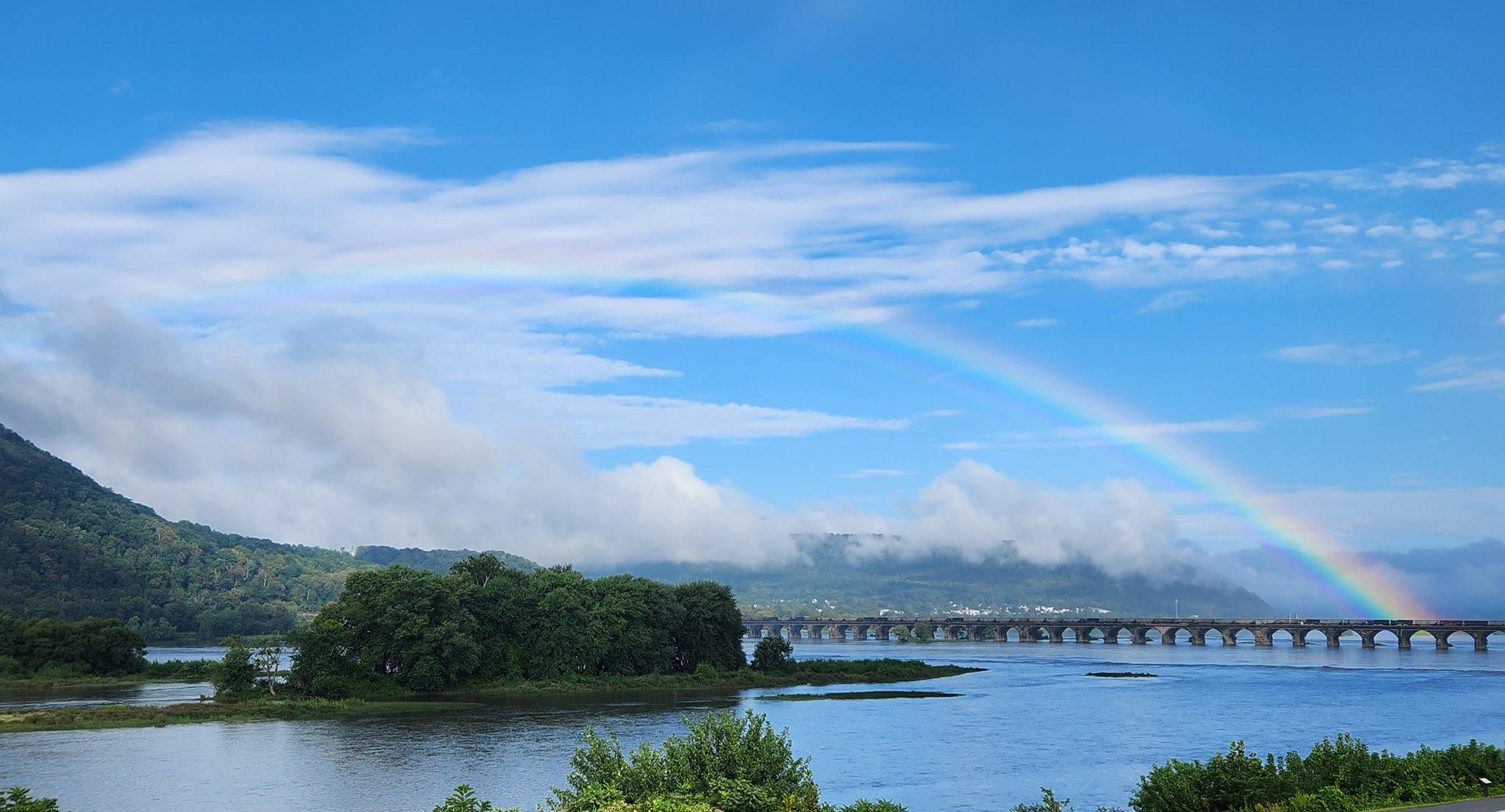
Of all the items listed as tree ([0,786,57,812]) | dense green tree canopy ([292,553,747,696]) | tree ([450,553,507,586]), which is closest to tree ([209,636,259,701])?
dense green tree canopy ([292,553,747,696])

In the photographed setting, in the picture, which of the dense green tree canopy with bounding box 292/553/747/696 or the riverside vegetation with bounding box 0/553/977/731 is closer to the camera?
the riverside vegetation with bounding box 0/553/977/731

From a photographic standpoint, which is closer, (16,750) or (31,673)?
(16,750)

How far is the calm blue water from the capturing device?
63.9 m

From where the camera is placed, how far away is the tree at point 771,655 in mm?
157500

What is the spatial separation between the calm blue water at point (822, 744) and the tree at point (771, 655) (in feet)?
67.1

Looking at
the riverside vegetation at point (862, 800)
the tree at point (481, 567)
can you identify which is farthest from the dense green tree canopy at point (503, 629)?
the riverside vegetation at point (862, 800)

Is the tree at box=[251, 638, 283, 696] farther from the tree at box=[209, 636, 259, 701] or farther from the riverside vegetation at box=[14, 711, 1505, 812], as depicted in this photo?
the riverside vegetation at box=[14, 711, 1505, 812]

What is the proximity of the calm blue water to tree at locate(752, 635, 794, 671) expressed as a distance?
20452 millimetres

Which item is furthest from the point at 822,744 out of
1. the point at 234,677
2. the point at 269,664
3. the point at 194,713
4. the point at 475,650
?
the point at 269,664

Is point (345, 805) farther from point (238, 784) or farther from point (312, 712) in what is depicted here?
point (312, 712)

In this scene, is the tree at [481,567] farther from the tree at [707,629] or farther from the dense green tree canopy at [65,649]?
the dense green tree canopy at [65,649]

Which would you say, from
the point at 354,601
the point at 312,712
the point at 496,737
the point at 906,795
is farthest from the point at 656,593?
the point at 906,795

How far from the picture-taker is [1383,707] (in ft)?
385

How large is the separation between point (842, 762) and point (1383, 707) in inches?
2714
